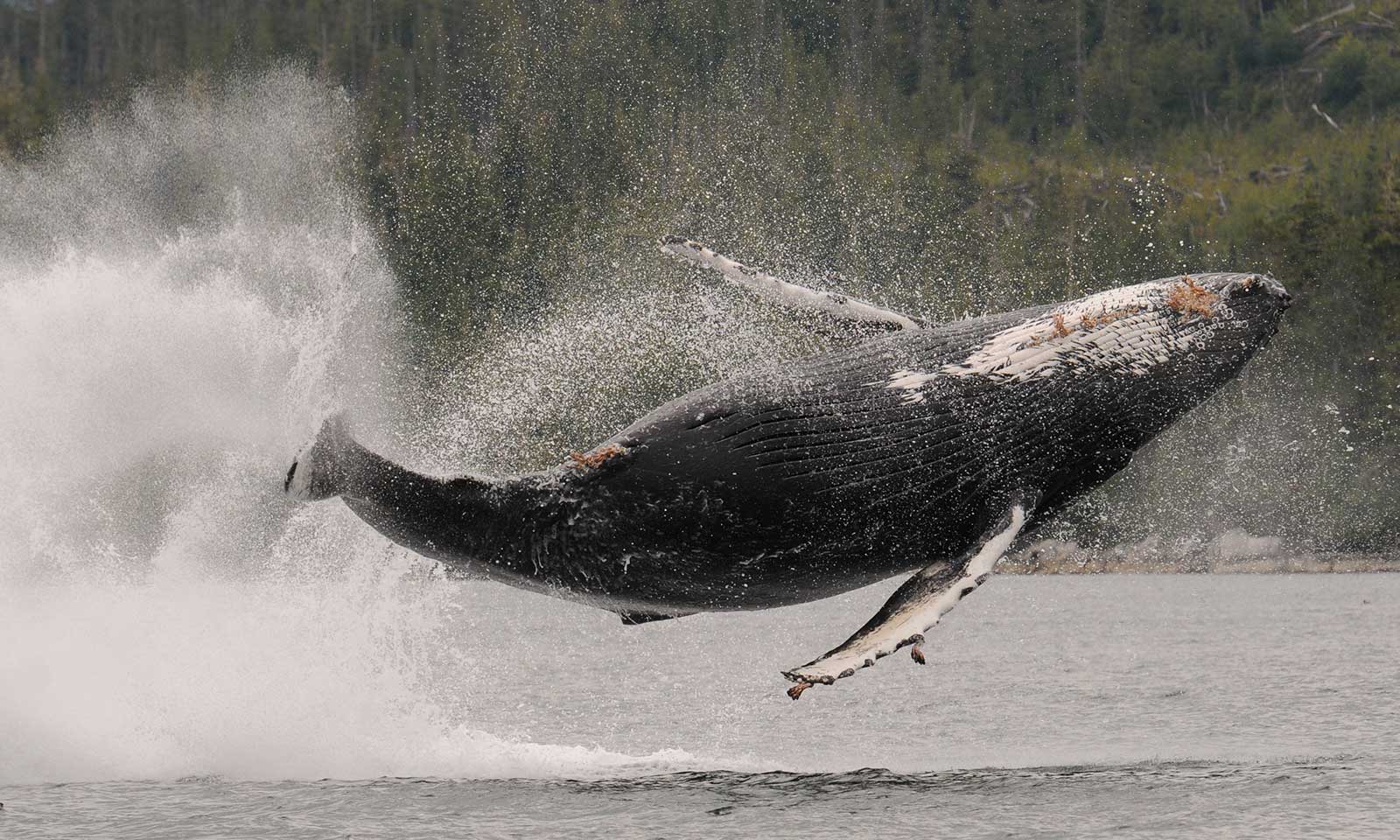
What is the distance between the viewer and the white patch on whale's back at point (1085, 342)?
12.7 metres

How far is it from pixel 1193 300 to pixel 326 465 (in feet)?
21.0

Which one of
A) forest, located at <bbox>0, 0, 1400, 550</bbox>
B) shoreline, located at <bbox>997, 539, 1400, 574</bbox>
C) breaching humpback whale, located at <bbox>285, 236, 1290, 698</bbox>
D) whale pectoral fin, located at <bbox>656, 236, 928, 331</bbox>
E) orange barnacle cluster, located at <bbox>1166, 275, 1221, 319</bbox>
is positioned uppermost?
forest, located at <bbox>0, 0, 1400, 550</bbox>

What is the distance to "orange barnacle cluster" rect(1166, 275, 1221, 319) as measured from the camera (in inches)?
519

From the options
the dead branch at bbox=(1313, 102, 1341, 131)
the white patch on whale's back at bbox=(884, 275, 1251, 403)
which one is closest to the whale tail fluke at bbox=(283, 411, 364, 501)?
the white patch on whale's back at bbox=(884, 275, 1251, 403)

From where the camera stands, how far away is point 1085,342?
42.2 feet

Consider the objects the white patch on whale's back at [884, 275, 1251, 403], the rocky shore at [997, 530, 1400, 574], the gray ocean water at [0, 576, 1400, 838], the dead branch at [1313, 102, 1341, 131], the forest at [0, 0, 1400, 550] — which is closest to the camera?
the white patch on whale's back at [884, 275, 1251, 403]

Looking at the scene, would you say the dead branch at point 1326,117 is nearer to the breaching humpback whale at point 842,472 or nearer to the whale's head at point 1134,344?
the whale's head at point 1134,344

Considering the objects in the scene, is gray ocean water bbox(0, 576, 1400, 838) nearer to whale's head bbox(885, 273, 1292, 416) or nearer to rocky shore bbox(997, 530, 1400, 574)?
whale's head bbox(885, 273, 1292, 416)

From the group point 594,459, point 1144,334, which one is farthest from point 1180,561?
point 594,459

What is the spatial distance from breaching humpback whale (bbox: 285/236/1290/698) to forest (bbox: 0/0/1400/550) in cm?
7369

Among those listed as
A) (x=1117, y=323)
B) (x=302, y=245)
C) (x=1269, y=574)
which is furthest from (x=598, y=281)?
(x=1117, y=323)

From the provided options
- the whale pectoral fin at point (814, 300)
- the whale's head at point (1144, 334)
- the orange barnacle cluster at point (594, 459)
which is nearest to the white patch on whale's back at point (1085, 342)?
the whale's head at point (1144, 334)

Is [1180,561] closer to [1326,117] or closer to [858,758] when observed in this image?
[858,758]

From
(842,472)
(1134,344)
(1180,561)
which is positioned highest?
(1180,561)
